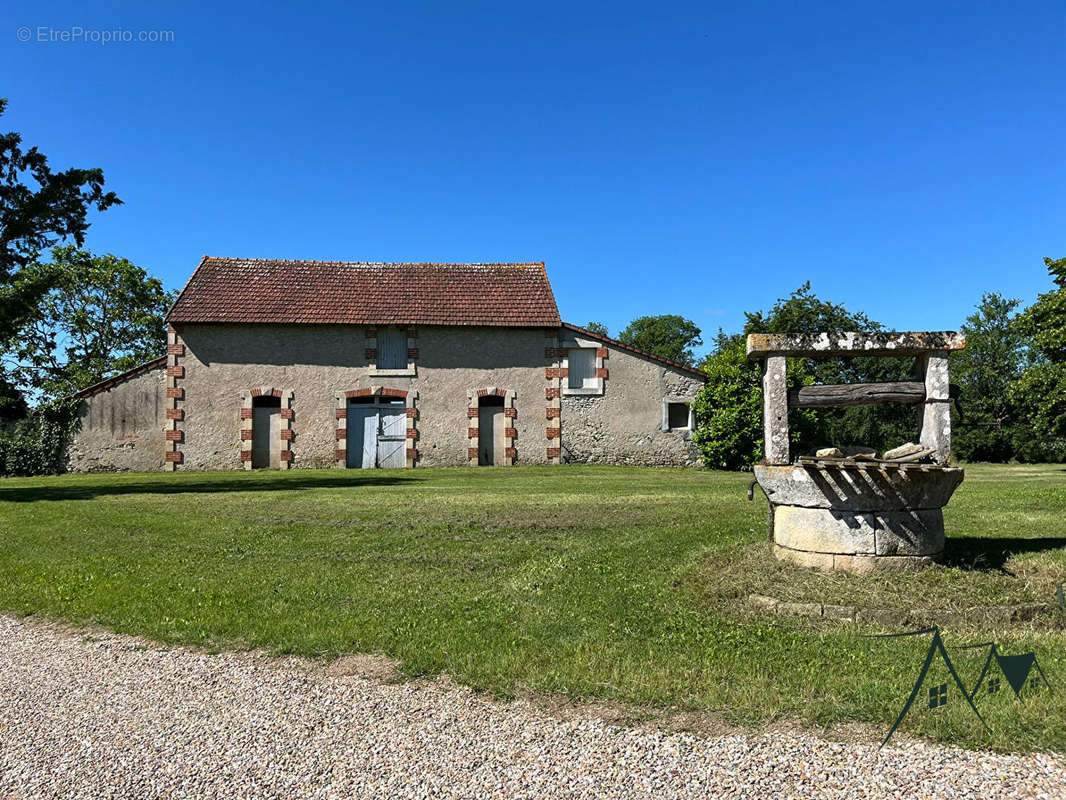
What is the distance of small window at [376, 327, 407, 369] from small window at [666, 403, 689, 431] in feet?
26.0

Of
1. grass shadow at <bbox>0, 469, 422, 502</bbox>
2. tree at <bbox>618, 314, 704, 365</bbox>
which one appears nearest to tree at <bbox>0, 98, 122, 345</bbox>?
grass shadow at <bbox>0, 469, 422, 502</bbox>

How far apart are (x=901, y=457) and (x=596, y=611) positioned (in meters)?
2.87

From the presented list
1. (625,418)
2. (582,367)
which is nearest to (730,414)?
(625,418)

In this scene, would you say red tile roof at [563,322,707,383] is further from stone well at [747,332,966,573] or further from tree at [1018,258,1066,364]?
stone well at [747,332,966,573]

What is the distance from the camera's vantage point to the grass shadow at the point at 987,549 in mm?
5719

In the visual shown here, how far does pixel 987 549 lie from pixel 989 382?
90.6 ft

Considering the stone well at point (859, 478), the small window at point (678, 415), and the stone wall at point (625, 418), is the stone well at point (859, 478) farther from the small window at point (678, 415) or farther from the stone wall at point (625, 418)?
the small window at point (678, 415)

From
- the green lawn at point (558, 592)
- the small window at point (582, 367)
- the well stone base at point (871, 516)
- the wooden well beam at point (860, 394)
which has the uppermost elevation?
the small window at point (582, 367)

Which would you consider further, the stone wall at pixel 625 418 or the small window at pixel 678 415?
the small window at pixel 678 415

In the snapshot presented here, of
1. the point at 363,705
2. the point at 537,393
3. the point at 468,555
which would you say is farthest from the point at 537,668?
the point at 537,393

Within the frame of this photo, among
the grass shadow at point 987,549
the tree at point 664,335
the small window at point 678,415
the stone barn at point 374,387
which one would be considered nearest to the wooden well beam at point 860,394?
the grass shadow at point 987,549

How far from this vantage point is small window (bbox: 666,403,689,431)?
69.1 feet

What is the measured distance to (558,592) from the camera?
572 cm

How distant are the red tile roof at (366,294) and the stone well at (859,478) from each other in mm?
14677
